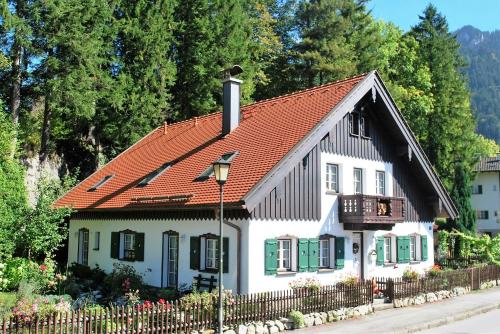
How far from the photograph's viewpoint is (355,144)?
70.1 ft

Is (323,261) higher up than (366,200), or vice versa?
(366,200)

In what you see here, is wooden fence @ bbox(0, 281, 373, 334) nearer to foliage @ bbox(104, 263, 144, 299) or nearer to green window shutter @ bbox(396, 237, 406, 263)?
foliage @ bbox(104, 263, 144, 299)

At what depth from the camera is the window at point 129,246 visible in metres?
22.0

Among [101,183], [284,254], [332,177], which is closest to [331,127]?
[332,177]

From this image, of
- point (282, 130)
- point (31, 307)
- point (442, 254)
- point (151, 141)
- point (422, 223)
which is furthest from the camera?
point (442, 254)

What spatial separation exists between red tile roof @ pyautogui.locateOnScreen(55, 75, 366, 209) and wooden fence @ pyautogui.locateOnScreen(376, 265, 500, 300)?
20.7 feet

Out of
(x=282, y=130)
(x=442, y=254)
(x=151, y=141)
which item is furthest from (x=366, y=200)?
(x=442, y=254)

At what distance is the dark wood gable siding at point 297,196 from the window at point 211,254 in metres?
2.04

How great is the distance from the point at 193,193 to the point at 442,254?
858 inches

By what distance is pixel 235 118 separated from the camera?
2333 cm

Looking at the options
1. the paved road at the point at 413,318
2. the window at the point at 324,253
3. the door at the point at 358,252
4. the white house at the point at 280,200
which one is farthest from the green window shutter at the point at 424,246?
the window at the point at 324,253

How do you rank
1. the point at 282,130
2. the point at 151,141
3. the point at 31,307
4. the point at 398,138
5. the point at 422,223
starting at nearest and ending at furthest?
the point at 31,307
the point at 282,130
the point at 398,138
the point at 422,223
the point at 151,141

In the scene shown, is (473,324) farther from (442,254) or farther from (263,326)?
(442,254)

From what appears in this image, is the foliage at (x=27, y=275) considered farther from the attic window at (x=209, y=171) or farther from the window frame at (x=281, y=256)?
the window frame at (x=281, y=256)
